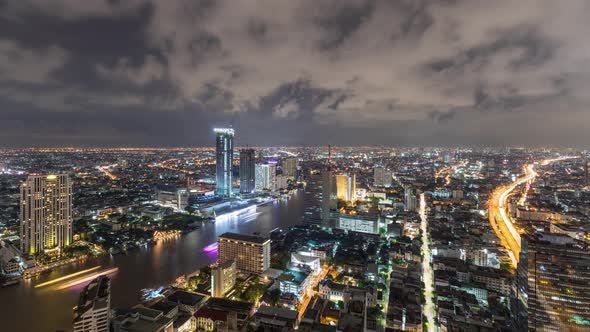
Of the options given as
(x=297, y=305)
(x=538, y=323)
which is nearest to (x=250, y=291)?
(x=297, y=305)

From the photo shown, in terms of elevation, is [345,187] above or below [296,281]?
above

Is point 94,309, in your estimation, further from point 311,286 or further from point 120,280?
point 311,286

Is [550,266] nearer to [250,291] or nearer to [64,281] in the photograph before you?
[250,291]

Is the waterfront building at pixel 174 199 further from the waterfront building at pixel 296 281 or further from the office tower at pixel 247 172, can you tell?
the waterfront building at pixel 296 281

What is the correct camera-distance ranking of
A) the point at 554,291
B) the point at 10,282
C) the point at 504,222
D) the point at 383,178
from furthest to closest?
the point at 383,178, the point at 504,222, the point at 10,282, the point at 554,291

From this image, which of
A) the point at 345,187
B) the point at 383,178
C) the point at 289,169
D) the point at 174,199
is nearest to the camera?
the point at 174,199

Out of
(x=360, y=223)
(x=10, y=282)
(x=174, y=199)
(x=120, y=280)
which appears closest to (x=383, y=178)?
(x=360, y=223)

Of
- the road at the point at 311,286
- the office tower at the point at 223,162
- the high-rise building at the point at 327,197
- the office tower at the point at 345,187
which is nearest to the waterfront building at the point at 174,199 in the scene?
the office tower at the point at 223,162
